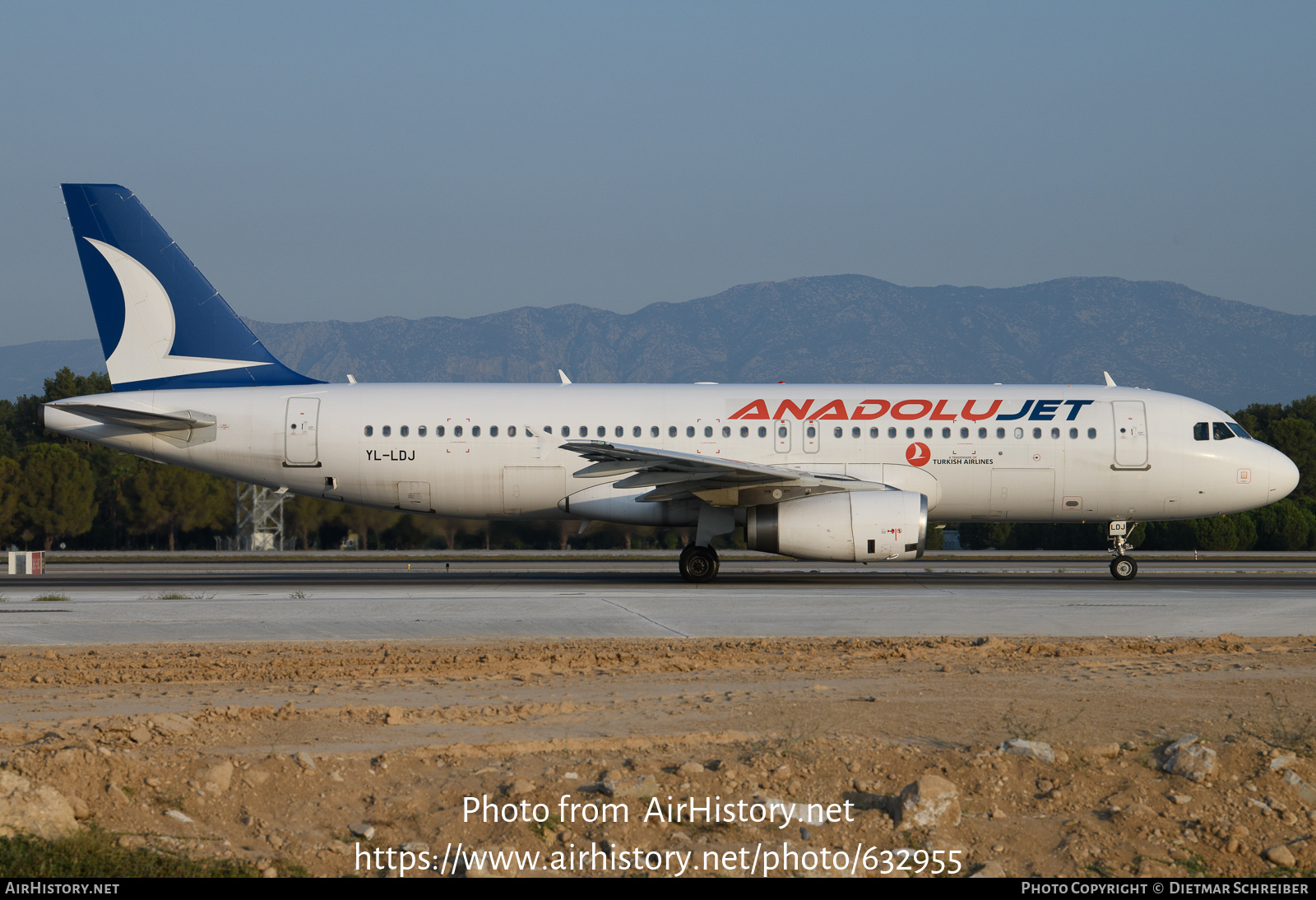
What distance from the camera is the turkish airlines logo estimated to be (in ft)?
68.1

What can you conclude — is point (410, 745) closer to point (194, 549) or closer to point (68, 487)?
point (194, 549)

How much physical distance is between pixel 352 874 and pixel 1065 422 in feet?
60.2

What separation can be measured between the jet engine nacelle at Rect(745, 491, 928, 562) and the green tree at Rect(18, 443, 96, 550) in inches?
1361

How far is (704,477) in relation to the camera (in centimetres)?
1945

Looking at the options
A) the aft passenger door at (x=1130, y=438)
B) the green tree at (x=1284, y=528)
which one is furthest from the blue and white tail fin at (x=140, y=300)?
the green tree at (x=1284, y=528)

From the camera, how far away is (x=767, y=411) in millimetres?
21031

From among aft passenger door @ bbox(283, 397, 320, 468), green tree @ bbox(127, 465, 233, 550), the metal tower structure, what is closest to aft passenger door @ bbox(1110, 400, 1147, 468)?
aft passenger door @ bbox(283, 397, 320, 468)

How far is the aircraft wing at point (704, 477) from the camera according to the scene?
18.8 metres

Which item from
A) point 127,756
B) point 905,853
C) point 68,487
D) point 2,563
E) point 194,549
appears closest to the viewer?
point 905,853

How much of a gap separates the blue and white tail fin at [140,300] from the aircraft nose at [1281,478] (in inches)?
775

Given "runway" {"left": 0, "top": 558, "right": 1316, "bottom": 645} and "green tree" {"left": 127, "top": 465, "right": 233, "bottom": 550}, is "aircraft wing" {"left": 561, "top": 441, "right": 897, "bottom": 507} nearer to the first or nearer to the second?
"runway" {"left": 0, "top": 558, "right": 1316, "bottom": 645}

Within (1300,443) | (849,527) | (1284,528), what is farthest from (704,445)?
(1300,443)

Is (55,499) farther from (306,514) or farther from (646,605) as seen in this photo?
(646,605)

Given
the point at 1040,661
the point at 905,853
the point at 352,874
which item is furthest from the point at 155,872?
the point at 1040,661
